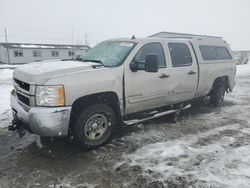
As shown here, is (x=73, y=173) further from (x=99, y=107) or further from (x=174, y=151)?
(x=174, y=151)

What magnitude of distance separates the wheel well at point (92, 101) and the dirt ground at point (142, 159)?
668mm

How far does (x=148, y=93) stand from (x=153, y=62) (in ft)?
2.47

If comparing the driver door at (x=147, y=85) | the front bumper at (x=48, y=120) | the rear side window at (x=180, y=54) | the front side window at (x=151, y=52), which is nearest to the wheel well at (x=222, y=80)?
the rear side window at (x=180, y=54)

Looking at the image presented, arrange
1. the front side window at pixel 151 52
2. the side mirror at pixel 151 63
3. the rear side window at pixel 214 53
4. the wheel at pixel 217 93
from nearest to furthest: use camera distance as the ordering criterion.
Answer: the side mirror at pixel 151 63
the front side window at pixel 151 52
the rear side window at pixel 214 53
the wheel at pixel 217 93

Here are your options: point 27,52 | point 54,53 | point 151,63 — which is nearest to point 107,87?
point 151,63

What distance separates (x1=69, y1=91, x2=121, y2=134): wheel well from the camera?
13.5ft

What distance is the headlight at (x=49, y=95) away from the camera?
374cm

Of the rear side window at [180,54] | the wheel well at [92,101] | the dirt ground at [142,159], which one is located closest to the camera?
the dirt ground at [142,159]

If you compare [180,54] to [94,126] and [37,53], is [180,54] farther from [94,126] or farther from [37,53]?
[37,53]

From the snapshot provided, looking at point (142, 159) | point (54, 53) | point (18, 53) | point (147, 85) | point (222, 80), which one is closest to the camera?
point (142, 159)

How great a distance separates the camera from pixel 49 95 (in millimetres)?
3744

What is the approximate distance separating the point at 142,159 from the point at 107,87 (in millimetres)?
1356

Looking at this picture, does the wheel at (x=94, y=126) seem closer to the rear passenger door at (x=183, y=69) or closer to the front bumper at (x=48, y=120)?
the front bumper at (x=48, y=120)

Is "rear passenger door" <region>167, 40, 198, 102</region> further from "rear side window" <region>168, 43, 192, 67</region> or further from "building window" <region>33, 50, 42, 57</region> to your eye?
"building window" <region>33, 50, 42, 57</region>
